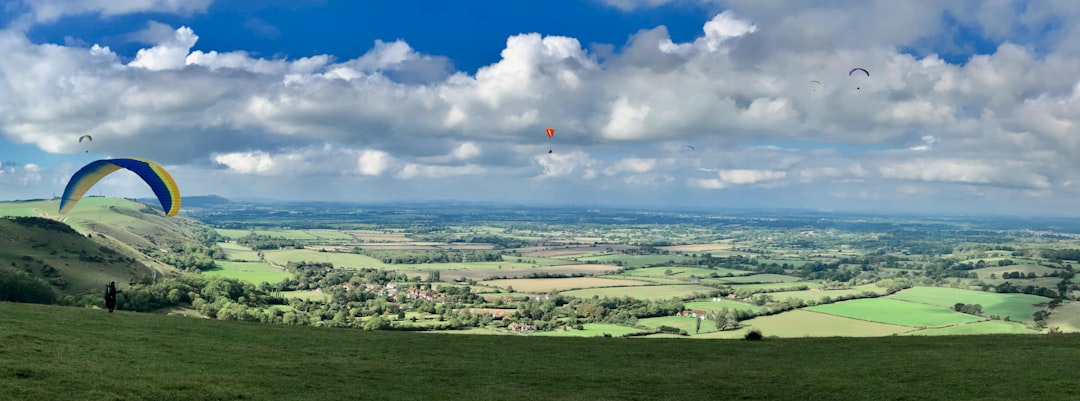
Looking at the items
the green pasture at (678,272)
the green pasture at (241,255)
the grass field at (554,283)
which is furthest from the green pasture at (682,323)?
the green pasture at (241,255)

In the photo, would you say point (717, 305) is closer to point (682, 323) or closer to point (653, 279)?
point (682, 323)

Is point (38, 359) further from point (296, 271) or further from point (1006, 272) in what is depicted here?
point (1006, 272)

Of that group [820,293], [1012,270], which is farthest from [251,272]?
[1012,270]

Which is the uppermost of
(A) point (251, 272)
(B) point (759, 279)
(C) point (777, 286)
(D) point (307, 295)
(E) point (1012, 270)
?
(E) point (1012, 270)

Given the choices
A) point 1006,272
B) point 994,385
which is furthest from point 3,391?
point 1006,272

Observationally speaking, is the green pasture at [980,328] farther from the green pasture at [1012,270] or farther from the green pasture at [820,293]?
the green pasture at [1012,270]

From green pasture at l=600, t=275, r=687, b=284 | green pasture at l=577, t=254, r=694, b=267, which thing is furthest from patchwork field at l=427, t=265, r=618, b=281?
green pasture at l=577, t=254, r=694, b=267

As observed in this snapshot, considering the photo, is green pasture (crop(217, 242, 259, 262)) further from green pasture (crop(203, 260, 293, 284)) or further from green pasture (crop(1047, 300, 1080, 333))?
green pasture (crop(1047, 300, 1080, 333))
